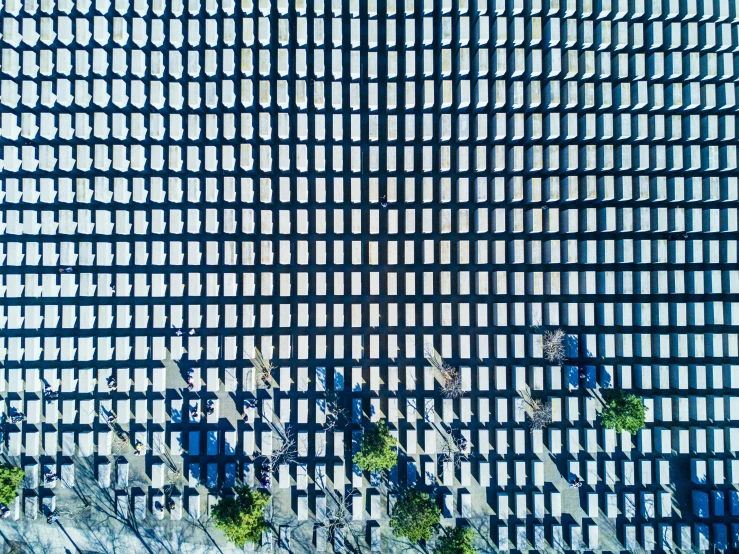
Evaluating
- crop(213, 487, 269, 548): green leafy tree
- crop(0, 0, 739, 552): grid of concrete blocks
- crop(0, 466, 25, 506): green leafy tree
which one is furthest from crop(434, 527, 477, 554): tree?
crop(0, 466, 25, 506): green leafy tree

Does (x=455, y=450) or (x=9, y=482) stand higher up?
(x=455, y=450)

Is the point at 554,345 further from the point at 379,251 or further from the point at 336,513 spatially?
the point at 336,513

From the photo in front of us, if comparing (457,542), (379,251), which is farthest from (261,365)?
(457,542)

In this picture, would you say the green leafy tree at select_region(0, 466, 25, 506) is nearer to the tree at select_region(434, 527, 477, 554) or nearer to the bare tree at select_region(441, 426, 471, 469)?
the tree at select_region(434, 527, 477, 554)

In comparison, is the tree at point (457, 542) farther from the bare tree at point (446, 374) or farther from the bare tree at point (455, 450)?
the bare tree at point (446, 374)

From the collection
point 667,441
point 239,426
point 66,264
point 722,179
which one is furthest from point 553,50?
point 66,264

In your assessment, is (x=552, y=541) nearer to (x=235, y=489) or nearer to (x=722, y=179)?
(x=235, y=489)
